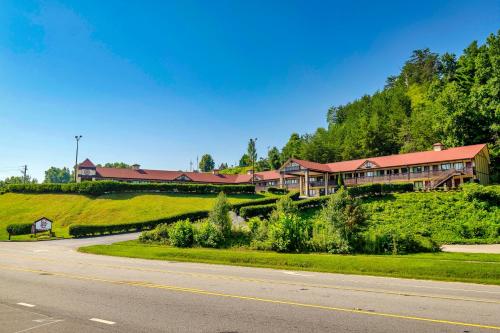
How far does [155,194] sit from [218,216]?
134 feet

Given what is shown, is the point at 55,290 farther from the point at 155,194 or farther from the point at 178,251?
the point at 155,194

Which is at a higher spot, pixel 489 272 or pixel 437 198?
pixel 437 198

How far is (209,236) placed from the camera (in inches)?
1195

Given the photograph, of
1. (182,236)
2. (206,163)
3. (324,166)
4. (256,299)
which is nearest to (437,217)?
(182,236)

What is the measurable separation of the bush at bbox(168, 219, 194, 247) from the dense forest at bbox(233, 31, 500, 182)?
4950 cm

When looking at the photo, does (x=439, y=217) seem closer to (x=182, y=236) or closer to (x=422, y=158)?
(x=182, y=236)

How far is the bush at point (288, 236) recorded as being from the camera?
2631 cm

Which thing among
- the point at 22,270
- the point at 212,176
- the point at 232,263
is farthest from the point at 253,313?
the point at 212,176

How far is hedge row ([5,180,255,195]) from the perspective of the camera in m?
67.8

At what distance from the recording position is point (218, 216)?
32.2m

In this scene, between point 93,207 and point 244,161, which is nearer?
point 93,207

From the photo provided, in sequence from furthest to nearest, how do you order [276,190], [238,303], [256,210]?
[276,190]
[256,210]
[238,303]

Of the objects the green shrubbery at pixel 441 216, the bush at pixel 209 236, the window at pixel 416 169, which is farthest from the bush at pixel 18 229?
the window at pixel 416 169

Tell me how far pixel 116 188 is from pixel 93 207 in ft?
30.9
